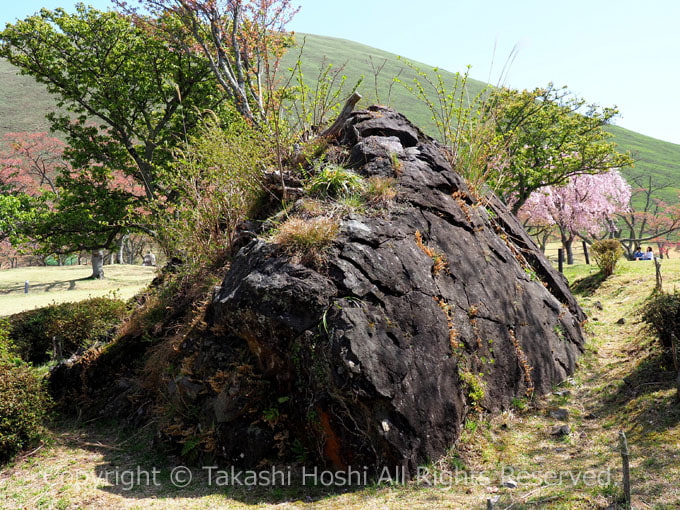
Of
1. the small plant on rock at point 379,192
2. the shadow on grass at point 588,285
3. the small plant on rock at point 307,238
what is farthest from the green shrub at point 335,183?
the shadow on grass at point 588,285

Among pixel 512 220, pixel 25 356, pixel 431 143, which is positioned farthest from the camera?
pixel 25 356

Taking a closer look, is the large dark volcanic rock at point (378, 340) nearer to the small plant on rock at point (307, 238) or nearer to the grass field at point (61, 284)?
the small plant on rock at point (307, 238)

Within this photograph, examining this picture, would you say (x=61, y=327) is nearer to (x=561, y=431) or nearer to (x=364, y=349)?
(x=364, y=349)

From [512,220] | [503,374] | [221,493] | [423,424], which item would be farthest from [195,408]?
[512,220]

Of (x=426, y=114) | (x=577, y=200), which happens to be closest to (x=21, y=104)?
(x=426, y=114)

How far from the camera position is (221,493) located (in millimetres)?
4590

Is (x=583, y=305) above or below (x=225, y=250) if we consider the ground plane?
Answer: below

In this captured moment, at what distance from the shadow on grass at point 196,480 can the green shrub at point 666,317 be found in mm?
4662

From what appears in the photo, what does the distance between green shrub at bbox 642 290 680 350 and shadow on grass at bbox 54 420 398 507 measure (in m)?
4.66

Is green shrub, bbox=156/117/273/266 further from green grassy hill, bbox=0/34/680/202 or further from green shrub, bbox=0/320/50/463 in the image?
green grassy hill, bbox=0/34/680/202

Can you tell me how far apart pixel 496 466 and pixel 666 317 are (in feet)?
11.4

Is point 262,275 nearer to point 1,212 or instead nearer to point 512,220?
point 512,220

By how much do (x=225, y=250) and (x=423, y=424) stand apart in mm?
4072

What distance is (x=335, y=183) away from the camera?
6.40 meters
